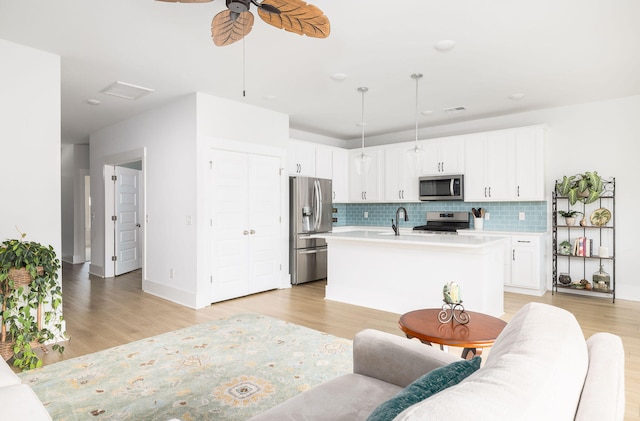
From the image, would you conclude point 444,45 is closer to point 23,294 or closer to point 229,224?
point 229,224

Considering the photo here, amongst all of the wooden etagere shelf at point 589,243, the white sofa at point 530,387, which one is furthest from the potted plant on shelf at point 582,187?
the white sofa at point 530,387

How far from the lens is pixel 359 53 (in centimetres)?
342

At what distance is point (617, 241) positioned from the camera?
493 centimetres

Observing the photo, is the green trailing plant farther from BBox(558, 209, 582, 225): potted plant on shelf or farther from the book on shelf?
the book on shelf

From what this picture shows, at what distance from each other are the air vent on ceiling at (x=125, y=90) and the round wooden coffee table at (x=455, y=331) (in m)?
3.89

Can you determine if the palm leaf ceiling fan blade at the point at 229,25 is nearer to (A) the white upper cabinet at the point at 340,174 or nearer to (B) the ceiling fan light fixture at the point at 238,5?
(B) the ceiling fan light fixture at the point at 238,5

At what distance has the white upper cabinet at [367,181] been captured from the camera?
6.90 m

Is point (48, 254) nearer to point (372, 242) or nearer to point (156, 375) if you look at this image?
point (156, 375)

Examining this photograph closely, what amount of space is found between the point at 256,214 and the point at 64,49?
279cm

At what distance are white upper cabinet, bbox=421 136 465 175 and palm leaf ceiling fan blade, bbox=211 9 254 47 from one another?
440cm

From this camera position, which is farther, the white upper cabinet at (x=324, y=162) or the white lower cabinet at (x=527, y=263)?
the white upper cabinet at (x=324, y=162)

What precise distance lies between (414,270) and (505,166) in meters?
2.54

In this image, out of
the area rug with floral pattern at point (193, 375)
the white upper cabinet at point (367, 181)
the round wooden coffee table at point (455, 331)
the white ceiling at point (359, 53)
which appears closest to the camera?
the round wooden coffee table at point (455, 331)

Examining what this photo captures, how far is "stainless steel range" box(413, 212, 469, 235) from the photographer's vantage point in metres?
6.01
